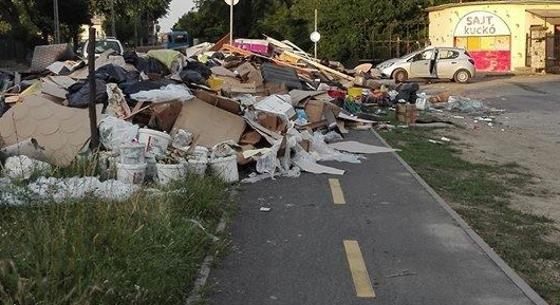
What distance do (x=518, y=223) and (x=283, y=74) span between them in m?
11.7

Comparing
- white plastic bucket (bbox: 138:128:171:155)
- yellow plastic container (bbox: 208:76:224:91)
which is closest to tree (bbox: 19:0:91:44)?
yellow plastic container (bbox: 208:76:224:91)

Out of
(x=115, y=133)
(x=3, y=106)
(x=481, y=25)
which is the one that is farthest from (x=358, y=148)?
(x=481, y=25)

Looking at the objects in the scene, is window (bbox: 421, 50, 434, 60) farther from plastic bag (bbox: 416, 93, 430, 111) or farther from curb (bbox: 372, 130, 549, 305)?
curb (bbox: 372, 130, 549, 305)

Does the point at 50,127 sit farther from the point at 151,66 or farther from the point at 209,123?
the point at 151,66

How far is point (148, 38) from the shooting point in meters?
97.4

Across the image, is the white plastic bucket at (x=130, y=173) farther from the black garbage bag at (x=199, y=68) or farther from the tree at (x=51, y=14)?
the tree at (x=51, y=14)

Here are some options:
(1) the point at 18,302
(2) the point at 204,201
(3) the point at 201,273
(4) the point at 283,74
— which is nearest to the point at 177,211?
(2) the point at 204,201

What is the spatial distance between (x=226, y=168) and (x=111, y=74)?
4.89 meters

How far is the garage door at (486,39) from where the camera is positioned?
43188mm

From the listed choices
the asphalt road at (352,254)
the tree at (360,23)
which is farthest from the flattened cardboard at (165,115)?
the tree at (360,23)

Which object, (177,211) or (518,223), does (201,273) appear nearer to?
(177,211)

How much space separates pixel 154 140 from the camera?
368 inches

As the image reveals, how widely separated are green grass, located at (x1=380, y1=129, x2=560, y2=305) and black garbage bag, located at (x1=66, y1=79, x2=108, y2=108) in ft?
16.7

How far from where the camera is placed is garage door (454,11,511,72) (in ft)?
142
